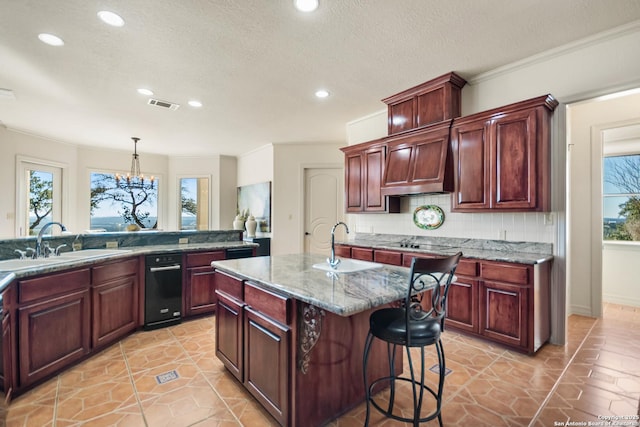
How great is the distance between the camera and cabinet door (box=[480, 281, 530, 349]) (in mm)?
2609

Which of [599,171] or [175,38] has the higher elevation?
[175,38]

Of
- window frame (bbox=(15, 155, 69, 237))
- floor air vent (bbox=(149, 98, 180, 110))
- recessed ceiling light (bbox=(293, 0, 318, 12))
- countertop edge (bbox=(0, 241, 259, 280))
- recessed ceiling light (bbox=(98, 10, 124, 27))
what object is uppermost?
recessed ceiling light (bbox=(293, 0, 318, 12))

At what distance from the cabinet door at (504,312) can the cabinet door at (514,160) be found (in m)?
0.76

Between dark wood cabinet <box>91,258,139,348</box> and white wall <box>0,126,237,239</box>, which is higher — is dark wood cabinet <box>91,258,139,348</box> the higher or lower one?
the lower one

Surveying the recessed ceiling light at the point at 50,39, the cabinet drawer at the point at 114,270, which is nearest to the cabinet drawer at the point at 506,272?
the cabinet drawer at the point at 114,270

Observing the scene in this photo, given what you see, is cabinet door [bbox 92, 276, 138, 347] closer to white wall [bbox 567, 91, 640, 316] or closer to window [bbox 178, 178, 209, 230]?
window [bbox 178, 178, 209, 230]

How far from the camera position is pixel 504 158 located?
9.39ft

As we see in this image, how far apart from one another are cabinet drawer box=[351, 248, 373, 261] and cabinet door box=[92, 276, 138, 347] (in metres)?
2.56

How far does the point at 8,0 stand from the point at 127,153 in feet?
17.9

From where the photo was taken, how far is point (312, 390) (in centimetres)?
170

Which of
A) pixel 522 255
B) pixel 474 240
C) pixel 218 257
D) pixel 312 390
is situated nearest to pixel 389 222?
pixel 474 240

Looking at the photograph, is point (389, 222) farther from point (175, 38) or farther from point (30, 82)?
point (30, 82)

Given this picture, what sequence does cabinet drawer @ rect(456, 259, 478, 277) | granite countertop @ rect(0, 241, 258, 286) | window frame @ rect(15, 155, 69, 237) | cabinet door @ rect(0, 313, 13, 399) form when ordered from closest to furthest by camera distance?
cabinet door @ rect(0, 313, 13, 399), granite countertop @ rect(0, 241, 258, 286), cabinet drawer @ rect(456, 259, 478, 277), window frame @ rect(15, 155, 69, 237)

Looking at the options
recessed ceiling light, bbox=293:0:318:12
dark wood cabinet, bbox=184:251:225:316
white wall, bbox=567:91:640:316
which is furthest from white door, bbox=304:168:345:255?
recessed ceiling light, bbox=293:0:318:12
